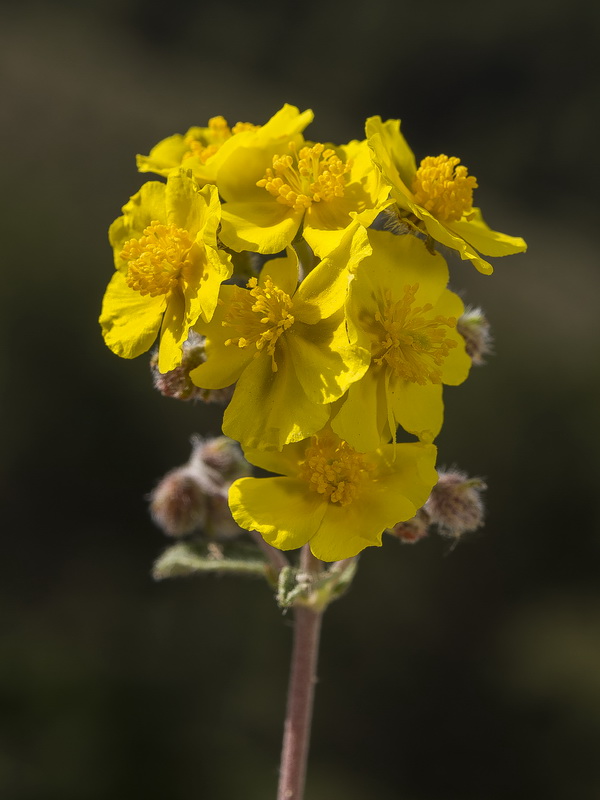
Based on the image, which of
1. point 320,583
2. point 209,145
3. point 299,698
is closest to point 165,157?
point 209,145

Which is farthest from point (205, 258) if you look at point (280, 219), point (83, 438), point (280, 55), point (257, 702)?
point (280, 55)

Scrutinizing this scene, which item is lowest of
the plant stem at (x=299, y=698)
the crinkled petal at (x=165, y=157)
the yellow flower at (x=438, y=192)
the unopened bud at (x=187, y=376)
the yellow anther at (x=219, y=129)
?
the plant stem at (x=299, y=698)

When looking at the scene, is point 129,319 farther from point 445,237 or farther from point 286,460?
point 445,237

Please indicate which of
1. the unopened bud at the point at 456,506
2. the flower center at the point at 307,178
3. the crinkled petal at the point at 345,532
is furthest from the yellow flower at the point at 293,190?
the unopened bud at the point at 456,506

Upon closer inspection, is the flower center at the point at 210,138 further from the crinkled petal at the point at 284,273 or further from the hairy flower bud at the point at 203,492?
the hairy flower bud at the point at 203,492

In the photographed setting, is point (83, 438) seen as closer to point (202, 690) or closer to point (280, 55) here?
point (202, 690)
